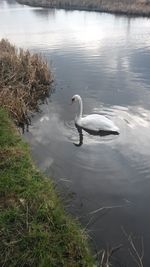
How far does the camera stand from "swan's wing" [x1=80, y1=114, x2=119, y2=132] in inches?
432

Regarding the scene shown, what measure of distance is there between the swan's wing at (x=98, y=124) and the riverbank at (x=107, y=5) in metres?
27.7

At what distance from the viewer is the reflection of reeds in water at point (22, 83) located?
1208cm

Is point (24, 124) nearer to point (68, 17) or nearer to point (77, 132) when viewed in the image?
point (77, 132)

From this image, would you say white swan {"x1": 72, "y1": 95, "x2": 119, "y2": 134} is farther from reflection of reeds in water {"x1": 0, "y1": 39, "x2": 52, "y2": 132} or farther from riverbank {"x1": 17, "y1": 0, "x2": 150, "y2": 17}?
riverbank {"x1": 17, "y1": 0, "x2": 150, "y2": 17}

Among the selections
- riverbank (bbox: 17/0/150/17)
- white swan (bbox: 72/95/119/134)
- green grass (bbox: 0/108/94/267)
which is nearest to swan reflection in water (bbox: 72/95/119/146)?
white swan (bbox: 72/95/119/134)

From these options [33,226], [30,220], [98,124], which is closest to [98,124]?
[98,124]

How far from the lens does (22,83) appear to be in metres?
14.0

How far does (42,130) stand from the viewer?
11.9 m

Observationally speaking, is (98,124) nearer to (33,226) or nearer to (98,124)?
(98,124)

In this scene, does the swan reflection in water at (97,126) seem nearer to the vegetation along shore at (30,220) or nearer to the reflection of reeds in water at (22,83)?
the reflection of reeds in water at (22,83)

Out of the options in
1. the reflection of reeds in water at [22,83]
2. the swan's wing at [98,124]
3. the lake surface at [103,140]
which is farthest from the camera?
the reflection of reeds in water at [22,83]

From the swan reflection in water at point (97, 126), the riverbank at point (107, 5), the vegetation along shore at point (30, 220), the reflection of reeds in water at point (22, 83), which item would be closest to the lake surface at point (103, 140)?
the swan reflection in water at point (97, 126)

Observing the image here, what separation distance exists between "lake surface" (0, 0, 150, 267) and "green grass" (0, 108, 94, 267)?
33.9 inches

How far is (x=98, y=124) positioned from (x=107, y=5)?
3391cm
